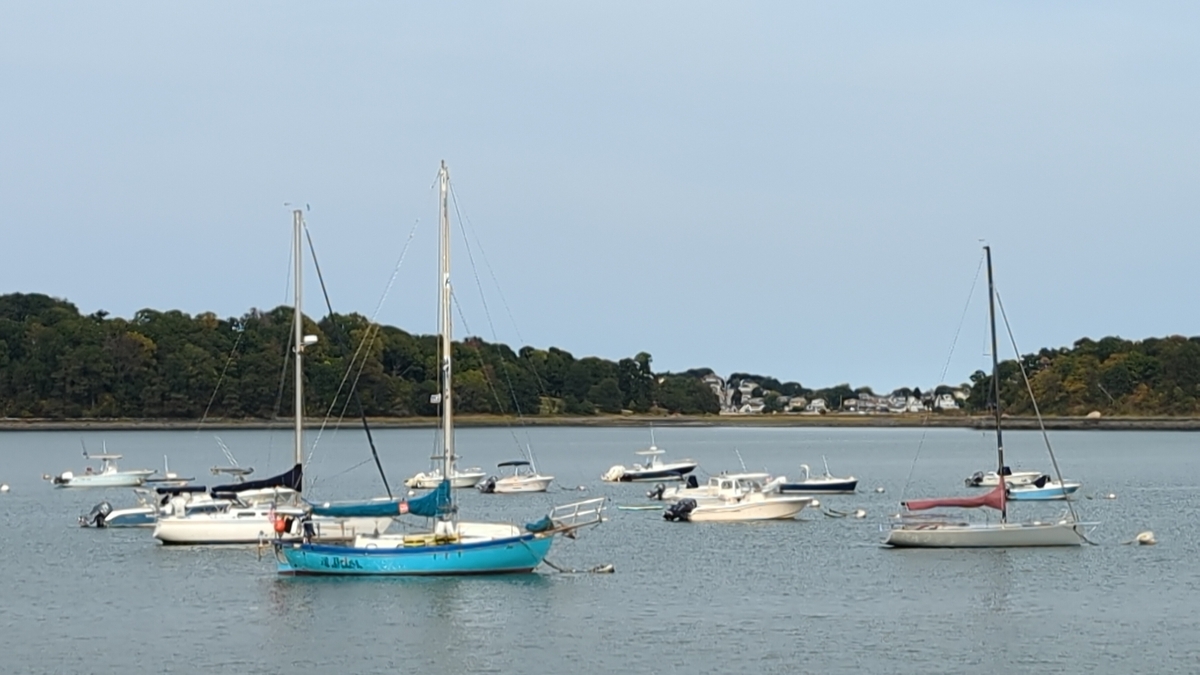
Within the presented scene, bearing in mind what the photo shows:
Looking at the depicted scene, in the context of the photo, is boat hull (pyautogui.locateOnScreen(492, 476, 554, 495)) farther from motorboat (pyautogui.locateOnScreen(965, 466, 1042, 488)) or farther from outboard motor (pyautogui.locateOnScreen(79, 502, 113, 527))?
outboard motor (pyautogui.locateOnScreen(79, 502, 113, 527))

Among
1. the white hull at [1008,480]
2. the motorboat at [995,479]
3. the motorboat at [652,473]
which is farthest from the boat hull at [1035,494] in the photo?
the motorboat at [652,473]

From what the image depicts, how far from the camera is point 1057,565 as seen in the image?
51.2 meters

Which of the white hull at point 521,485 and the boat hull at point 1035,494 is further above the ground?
the white hull at point 521,485

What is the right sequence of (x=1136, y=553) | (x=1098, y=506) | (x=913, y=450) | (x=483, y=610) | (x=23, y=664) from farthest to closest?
(x=913, y=450), (x=1098, y=506), (x=1136, y=553), (x=483, y=610), (x=23, y=664)

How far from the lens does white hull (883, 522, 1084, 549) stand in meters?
53.7

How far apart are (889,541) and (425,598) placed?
1810cm

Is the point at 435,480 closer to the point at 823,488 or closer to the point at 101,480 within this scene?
the point at 823,488

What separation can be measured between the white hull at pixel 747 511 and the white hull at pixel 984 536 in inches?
533

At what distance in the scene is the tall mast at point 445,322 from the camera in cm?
4416

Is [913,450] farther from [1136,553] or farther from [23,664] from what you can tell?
[23,664]

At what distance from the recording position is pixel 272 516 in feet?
184

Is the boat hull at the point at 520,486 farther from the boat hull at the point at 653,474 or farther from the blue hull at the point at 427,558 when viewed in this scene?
the blue hull at the point at 427,558

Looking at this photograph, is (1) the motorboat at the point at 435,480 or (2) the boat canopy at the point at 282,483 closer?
(2) the boat canopy at the point at 282,483

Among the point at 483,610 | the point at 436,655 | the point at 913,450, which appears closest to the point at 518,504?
the point at 483,610
